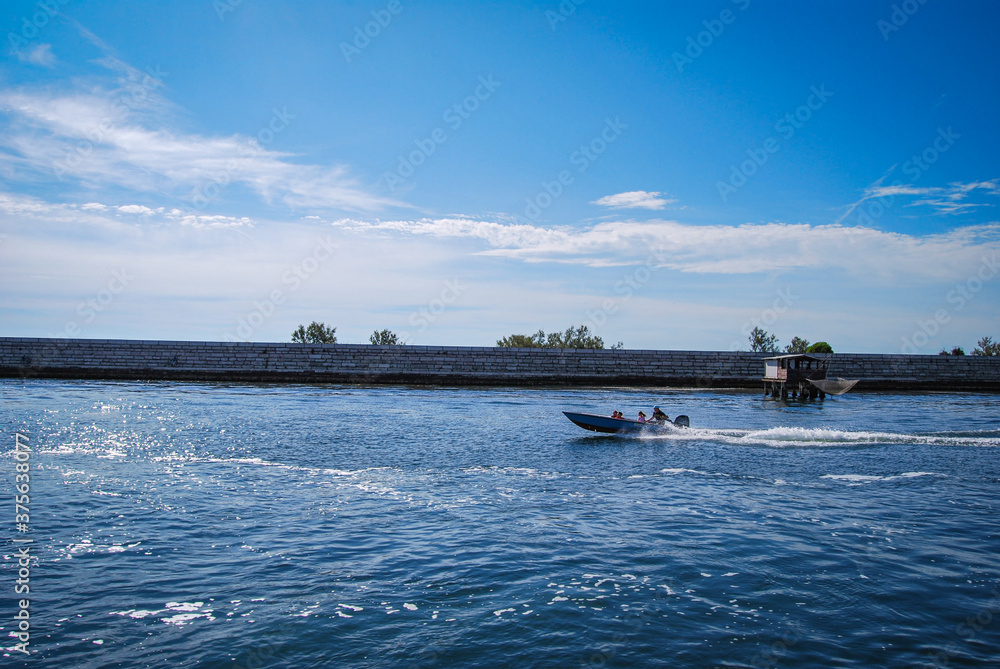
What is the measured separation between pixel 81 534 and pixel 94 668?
5.73 meters

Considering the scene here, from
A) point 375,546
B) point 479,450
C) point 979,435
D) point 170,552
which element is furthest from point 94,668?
point 979,435

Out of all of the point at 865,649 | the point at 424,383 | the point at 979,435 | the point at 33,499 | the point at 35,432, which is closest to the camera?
the point at 865,649

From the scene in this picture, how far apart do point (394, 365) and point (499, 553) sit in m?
Answer: 51.5

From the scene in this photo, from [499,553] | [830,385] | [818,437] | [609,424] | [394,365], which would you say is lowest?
[499,553]

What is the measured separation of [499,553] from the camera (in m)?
11.3

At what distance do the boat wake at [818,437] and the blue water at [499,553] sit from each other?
99cm

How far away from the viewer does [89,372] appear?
5959 centimetres

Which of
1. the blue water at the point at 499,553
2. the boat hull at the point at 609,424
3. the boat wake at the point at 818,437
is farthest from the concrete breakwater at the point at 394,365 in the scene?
the blue water at the point at 499,553

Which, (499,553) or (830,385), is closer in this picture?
(499,553)

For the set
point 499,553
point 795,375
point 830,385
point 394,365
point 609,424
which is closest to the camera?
point 499,553

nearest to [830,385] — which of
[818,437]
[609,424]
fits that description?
[818,437]

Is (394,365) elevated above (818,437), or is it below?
above

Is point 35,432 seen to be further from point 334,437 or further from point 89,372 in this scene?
point 89,372

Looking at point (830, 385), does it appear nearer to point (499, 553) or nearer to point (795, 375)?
point (795, 375)
